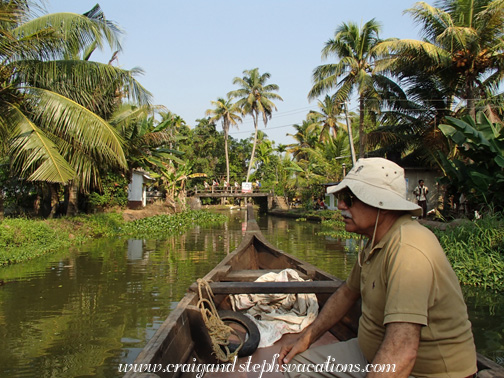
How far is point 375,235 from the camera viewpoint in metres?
1.77

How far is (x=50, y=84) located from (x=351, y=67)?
42.6 feet

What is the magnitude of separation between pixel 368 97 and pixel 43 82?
13047 mm

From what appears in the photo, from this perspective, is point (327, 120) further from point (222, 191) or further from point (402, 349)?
point (402, 349)

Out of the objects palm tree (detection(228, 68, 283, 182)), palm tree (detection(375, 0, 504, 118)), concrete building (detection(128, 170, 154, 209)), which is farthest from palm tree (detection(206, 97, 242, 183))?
palm tree (detection(375, 0, 504, 118))

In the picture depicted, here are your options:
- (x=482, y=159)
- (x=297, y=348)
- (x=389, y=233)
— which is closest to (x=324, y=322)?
(x=297, y=348)

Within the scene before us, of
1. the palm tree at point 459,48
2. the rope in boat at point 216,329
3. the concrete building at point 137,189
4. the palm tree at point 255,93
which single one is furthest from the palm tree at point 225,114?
the rope in boat at point 216,329

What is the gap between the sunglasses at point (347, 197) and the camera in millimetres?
1831

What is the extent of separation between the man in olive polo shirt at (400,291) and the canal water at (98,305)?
3.07 metres

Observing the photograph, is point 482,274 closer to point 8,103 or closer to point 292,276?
point 292,276

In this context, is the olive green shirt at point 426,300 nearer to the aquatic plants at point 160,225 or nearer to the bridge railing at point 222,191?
the aquatic plants at point 160,225

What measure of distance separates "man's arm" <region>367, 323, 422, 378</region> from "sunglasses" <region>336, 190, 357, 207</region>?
1.96 ft

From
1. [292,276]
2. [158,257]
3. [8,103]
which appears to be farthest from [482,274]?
[8,103]

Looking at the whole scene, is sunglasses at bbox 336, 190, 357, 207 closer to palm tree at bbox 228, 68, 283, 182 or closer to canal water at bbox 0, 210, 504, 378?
canal water at bbox 0, 210, 504, 378

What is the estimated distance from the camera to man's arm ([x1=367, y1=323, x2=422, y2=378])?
1.40m
